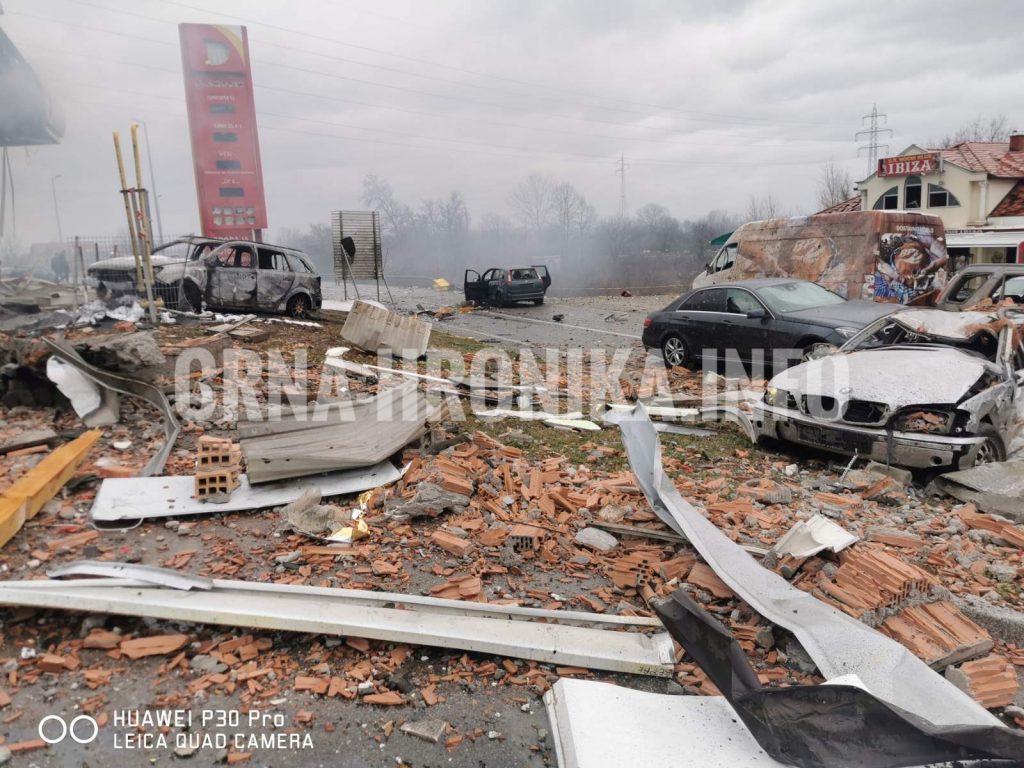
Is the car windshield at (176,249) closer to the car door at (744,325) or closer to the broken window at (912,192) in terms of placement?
the car door at (744,325)

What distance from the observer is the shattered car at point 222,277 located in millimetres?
14602

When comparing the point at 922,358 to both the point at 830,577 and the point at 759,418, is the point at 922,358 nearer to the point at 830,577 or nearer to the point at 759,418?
the point at 759,418

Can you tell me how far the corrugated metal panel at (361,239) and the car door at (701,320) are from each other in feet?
42.1

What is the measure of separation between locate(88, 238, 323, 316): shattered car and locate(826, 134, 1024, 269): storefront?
27401mm

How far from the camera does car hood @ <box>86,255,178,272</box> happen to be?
14.7m

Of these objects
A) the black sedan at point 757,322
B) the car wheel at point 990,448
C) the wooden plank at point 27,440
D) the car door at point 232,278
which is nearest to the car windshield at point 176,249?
the car door at point 232,278

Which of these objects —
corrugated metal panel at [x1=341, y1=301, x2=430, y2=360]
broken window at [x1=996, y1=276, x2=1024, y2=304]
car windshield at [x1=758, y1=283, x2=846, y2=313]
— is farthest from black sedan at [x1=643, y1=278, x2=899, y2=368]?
corrugated metal panel at [x1=341, y1=301, x2=430, y2=360]

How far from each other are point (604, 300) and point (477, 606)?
25.0 meters

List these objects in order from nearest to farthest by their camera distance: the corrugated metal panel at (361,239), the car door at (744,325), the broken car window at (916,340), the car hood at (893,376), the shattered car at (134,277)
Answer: the car hood at (893,376)
the broken car window at (916,340)
the car door at (744,325)
the shattered car at (134,277)
the corrugated metal panel at (361,239)

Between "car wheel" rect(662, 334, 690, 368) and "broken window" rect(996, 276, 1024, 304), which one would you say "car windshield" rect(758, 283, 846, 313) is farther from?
"broken window" rect(996, 276, 1024, 304)

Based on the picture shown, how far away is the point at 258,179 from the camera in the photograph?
26750 millimetres

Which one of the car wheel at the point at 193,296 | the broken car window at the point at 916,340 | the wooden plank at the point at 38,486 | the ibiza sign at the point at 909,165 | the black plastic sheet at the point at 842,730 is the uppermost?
the ibiza sign at the point at 909,165

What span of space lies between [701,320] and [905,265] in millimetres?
7616

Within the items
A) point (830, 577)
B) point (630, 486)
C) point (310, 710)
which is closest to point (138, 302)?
point (630, 486)
